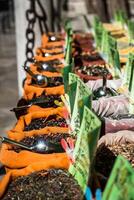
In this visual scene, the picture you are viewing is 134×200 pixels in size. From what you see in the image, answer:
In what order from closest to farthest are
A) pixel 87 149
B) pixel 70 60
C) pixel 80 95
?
pixel 87 149 < pixel 80 95 < pixel 70 60

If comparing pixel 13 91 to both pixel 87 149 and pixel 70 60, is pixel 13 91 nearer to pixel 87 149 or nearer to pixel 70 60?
pixel 70 60

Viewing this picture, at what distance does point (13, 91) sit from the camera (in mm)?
9336

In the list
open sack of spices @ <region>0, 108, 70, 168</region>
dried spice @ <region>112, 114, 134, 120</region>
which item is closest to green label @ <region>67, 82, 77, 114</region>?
open sack of spices @ <region>0, 108, 70, 168</region>

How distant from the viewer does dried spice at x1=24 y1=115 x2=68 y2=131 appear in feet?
13.0

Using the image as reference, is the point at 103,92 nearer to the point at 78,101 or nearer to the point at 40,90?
the point at 40,90

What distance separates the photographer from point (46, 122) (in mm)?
4074

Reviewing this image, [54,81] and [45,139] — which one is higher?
[54,81]

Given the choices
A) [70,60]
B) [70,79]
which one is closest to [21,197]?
[70,79]

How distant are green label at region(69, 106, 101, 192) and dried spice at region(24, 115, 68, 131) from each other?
0.95 metres

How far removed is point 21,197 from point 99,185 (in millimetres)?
504

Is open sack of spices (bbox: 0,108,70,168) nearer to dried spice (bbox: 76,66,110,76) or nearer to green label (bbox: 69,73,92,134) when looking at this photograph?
green label (bbox: 69,73,92,134)

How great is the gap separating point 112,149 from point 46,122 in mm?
804

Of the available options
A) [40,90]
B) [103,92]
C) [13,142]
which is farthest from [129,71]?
[13,142]

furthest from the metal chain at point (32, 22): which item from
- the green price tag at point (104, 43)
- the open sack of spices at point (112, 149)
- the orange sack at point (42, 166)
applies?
the orange sack at point (42, 166)
